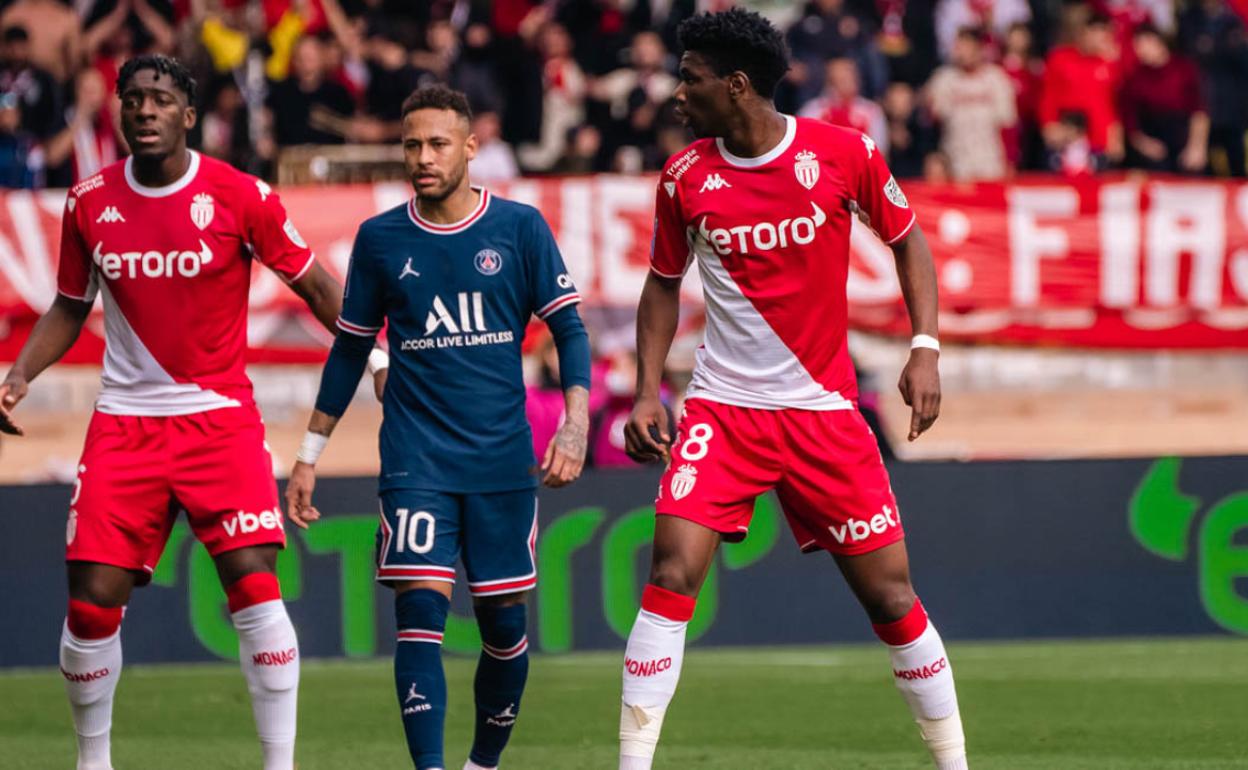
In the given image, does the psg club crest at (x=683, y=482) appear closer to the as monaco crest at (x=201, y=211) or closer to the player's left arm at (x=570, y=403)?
the player's left arm at (x=570, y=403)

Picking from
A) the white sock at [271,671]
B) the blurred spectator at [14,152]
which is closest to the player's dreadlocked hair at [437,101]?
the white sock at [271,671]

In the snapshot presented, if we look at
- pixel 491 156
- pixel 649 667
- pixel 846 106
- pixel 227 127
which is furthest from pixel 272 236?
pixel 846 106

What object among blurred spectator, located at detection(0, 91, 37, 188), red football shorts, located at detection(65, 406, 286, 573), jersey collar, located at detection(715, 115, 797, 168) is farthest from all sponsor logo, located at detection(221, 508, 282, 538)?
blurred spectator, located at detection(0, 91, 37, 188)

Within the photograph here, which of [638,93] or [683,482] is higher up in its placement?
[683,482]

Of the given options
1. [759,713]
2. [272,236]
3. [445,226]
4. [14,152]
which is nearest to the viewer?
[445,226]

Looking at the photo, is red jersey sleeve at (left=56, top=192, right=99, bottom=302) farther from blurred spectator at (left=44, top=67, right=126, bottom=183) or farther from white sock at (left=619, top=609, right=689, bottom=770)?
blurred spectator at (left=44, top=67, right=126, bottom=183)

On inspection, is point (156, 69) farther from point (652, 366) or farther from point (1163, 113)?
point (1163, 113)

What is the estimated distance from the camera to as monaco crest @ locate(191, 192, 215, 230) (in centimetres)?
743

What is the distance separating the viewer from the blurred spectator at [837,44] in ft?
61.0

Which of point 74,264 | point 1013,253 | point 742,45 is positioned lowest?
point 1013,253

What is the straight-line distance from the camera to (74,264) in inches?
299

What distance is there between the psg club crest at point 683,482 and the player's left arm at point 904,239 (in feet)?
2.25

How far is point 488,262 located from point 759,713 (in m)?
3.48

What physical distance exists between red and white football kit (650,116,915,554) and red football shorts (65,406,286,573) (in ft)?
5.04
